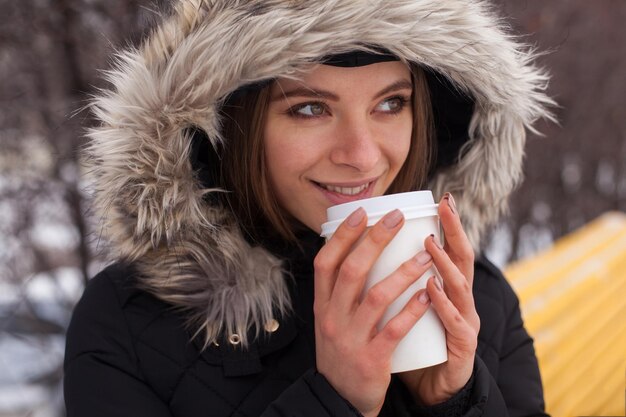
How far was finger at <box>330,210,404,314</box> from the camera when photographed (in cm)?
131

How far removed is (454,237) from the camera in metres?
1.45

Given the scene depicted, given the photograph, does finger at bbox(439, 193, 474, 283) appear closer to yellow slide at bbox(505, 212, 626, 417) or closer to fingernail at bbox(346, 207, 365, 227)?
fingernail at bbox(346, 207, 365, 227)

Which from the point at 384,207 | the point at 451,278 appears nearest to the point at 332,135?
the point at 384,207

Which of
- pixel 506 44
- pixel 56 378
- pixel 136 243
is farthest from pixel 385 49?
pixel 56 378

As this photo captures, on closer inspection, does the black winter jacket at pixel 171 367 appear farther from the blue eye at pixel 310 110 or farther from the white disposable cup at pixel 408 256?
the blue eye at pixel 310 110

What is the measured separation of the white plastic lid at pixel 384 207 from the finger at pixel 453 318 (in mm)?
139

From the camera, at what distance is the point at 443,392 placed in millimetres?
1575

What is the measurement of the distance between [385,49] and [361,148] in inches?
10.1

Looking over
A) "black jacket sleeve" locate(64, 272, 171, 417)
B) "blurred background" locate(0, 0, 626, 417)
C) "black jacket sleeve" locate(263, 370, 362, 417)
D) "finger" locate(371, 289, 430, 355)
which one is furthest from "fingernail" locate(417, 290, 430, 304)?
"blurred background" locate(0, 0, 626, 417)

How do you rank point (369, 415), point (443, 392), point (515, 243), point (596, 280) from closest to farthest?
point (369, 415)
point (443, 392)
point (596, 280)
point (515, 243)

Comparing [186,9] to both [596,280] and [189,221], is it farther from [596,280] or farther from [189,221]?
[596,280]

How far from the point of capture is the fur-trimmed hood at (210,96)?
5.18 feet

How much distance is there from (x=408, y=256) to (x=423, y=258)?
35 mm

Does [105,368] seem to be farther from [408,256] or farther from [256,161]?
[408,256]
